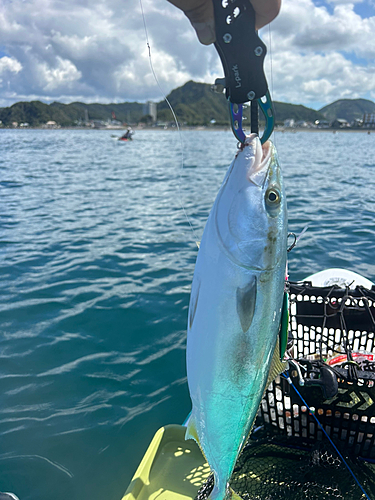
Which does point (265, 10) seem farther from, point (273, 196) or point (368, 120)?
point (368, 120)

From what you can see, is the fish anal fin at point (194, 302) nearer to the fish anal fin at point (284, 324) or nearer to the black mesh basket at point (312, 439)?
the fish anal fin at point (284, 324)

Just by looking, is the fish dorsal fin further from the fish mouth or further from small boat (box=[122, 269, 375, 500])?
small boat (box=[122, 269, 375, 500])

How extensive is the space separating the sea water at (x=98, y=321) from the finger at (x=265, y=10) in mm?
2418

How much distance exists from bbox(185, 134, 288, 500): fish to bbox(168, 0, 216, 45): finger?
81cm

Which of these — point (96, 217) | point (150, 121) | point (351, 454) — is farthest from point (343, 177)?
point (150, 121)

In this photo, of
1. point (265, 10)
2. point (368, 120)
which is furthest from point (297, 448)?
point (368, 120)

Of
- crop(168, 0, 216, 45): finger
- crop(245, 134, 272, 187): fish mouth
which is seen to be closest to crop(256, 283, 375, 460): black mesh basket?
crop(245, 134, 272, 187): fish mouth

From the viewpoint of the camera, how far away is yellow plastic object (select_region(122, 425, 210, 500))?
288 centimetres

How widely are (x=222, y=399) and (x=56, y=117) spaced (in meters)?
209

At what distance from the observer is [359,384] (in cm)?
266

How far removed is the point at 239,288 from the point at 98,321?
16.1 ft

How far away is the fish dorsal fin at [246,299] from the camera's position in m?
1.68

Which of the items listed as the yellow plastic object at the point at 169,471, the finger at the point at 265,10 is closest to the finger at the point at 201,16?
the finger at the point at 265,10

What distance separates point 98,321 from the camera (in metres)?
6.13
